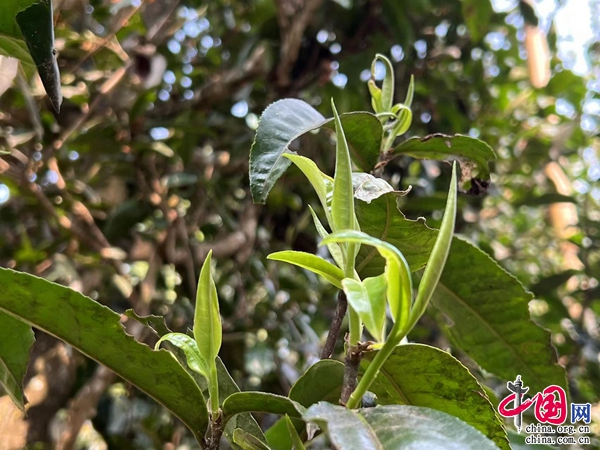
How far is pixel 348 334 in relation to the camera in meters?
0.35

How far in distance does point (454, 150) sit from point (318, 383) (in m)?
0.28

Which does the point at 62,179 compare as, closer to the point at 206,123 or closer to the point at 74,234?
the point at 74,234

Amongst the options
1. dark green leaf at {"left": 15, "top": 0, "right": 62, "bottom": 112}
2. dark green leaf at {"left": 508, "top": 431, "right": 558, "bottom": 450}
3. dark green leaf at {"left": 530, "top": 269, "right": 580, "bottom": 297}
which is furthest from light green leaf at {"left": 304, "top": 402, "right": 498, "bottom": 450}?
dark green leaf at {"left": 530, "top": 269, "right": 580, "bottom": 297}

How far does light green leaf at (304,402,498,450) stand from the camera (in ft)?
0.88

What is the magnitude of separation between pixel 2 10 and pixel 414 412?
1.62 feet

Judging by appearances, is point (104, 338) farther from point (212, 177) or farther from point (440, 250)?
point (212, 177)

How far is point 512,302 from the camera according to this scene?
1.85 ft

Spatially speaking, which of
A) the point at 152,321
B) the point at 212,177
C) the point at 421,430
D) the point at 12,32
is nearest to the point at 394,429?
the point at 421,430

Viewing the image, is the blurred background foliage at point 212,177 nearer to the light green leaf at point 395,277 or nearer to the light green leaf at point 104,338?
the light green leaf at point 104,338

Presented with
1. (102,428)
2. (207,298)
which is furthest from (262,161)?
(102,428)

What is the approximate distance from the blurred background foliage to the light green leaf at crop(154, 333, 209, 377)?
658 millimetres

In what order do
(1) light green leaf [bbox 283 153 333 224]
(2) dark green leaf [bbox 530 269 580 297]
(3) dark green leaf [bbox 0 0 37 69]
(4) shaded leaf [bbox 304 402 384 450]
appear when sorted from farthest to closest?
(2) dark green leaf [bbox 530 269 580 297]
(3) dark green leaf [bbox 0 0 37 69]
(1) light green leaf [bbox 283 153 333 224]
(4) shaded leaf [bbox 304 402 384 450]

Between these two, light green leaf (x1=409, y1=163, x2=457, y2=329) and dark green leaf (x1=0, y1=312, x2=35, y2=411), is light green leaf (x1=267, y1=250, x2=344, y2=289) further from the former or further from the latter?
dark green leaf (x1=0, y1=312, x2=35, y2=411)

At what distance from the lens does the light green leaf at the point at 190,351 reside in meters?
0.35
